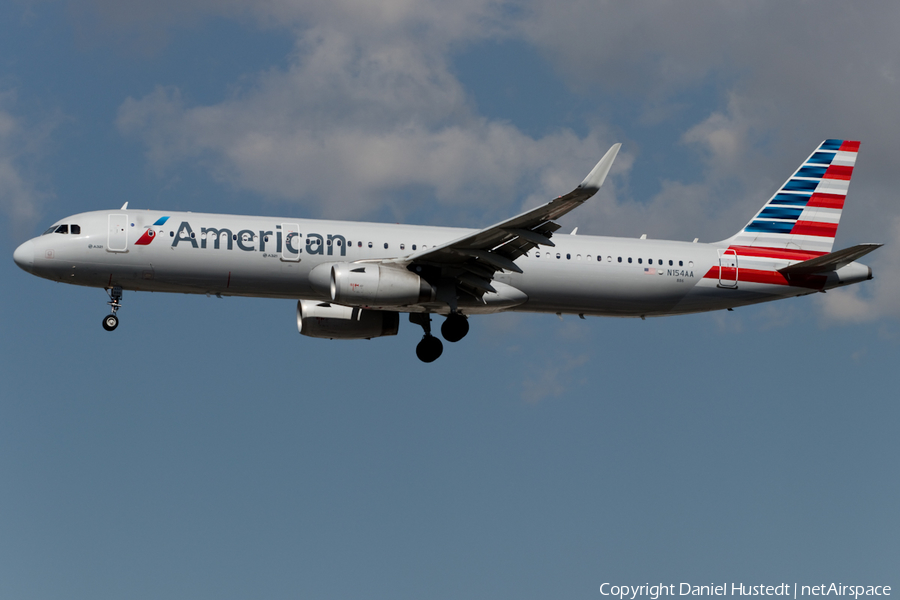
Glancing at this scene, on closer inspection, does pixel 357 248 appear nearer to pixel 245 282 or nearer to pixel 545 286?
pixel 245 282

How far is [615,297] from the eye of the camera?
38.8 meters

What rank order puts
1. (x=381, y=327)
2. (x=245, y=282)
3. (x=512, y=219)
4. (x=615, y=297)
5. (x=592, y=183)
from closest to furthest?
(x=592, y=183) < (x=512, y=219) < (x=245, y=282) < (x=615, y=297) < (x=381, y=327)

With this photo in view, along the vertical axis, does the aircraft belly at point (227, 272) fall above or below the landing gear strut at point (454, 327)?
above

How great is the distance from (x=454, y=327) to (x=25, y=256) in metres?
15.2

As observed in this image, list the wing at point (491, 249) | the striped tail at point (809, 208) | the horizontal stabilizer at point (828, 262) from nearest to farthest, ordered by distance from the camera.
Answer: the wing at point (491, 249), the horizontal stabilizer at point (828, 262), the striped tail at point (809, 208)

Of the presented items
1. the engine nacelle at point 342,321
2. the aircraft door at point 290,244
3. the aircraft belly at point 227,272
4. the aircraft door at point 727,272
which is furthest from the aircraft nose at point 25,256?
the aircraft door at point 727,272

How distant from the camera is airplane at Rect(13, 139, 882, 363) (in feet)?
117

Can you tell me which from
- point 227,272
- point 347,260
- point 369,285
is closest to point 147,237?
point 227,272

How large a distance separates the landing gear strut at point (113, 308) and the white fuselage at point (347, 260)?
0.35 m

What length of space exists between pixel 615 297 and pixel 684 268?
3055 millimetres

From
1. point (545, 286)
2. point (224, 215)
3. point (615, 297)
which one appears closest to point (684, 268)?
point (615, 297)

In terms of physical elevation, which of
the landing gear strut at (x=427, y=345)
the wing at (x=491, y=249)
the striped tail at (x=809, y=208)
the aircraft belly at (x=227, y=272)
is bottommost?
the landing gear strut at (x=427, y=345)

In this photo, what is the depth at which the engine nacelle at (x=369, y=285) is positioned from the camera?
35.0 metres

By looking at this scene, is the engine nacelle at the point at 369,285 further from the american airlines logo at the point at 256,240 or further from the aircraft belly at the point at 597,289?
the aircraft belly at the point at 597,289
